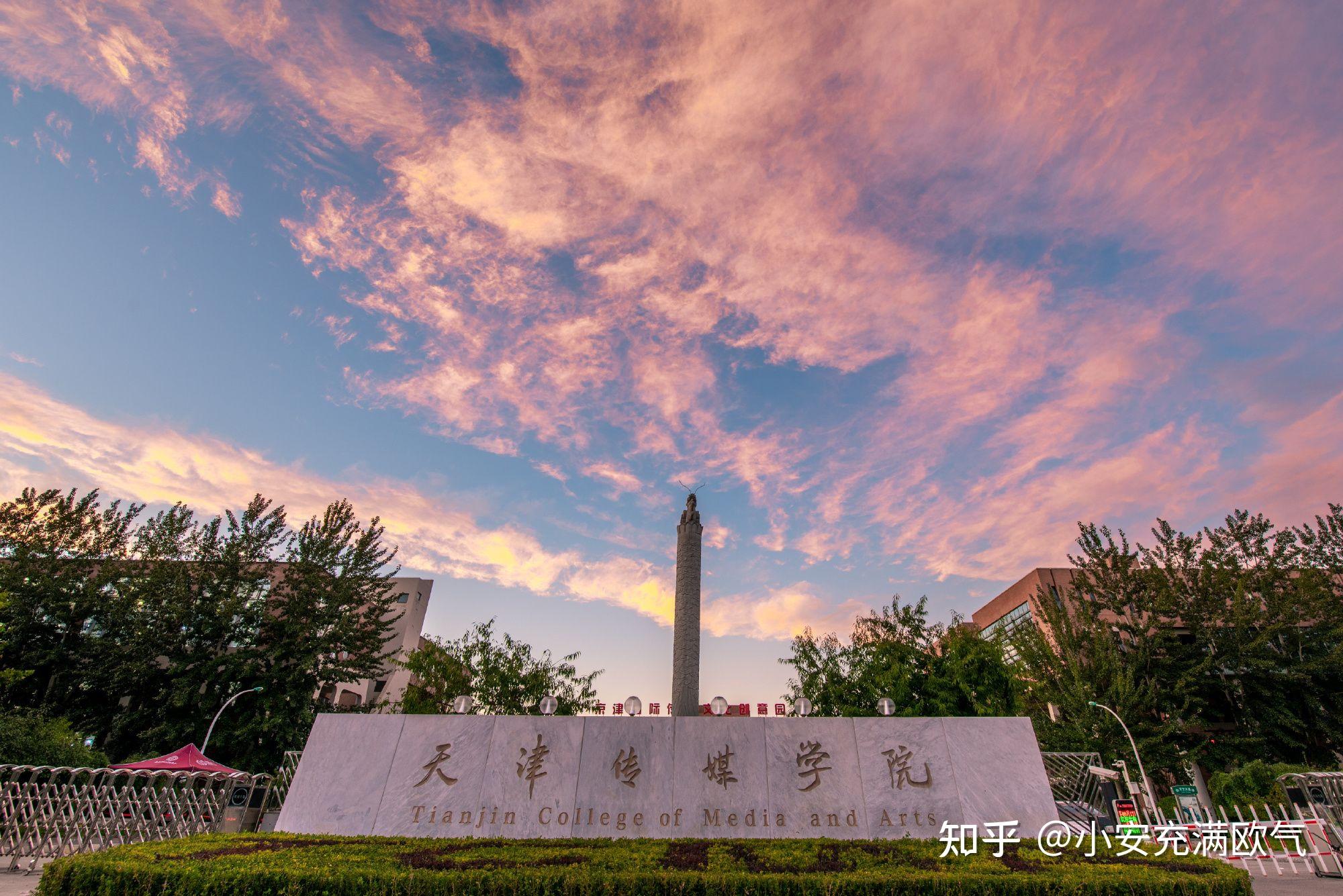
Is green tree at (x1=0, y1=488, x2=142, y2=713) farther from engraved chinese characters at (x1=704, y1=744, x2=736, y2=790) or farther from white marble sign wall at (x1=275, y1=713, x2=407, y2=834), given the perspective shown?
engraved chinese characters at (x1=704, y1=744, x2=736, y2=790)

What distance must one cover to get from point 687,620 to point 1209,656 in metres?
25.3

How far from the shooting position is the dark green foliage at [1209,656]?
28.0 meters

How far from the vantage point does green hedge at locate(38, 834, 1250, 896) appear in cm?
694

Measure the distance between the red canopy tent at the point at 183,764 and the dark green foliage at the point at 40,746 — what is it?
2.81 m

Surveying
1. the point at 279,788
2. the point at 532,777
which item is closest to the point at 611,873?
the point at 532,777

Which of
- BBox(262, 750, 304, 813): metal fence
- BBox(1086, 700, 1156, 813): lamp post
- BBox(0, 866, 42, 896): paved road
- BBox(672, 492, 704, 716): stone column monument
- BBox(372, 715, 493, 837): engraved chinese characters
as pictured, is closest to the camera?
BBox(0, 866, 42, 896): paved road

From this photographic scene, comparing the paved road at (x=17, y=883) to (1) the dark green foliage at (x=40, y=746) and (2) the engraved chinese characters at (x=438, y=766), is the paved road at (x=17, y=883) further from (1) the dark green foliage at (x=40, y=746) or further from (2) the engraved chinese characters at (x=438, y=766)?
(1) the dark green foliage at (x=40, y=746)

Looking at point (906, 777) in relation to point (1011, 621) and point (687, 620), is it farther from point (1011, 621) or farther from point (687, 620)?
point (1011, 621)

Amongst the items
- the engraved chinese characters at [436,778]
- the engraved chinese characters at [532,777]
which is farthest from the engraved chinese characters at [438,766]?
the engraved chinese characters at [532,777]

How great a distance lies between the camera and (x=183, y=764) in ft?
56.3

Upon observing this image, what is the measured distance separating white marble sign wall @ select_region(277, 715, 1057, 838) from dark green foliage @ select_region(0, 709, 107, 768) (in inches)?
529

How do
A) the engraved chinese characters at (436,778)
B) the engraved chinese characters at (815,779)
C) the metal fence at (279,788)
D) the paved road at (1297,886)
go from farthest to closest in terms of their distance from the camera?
1. the metal fence at (279,788)
2. the engraved chinese characters at (436,778)
3. the engraved chinese characters at (815,779)
4. the paved road at (1297,886)

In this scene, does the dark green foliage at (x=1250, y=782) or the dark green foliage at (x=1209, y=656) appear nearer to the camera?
the dark green foliage at (x=1250, y=782)

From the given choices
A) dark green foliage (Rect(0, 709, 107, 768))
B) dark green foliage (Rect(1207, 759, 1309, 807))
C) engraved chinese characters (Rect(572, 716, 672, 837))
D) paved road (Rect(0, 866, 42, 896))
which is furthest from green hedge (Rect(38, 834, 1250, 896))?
dark green foliage (Rect(1207, 759, 1309, 807))
